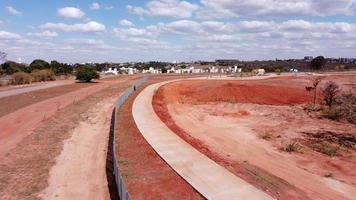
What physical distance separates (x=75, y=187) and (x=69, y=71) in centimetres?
11890

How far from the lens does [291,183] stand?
594 inches

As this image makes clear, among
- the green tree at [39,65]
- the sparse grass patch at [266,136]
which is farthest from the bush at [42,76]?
the sparse grass patch at [266,136]

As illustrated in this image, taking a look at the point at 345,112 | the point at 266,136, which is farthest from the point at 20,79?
the point at 266,136

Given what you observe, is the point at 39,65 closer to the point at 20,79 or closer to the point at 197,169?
the point at 20,79

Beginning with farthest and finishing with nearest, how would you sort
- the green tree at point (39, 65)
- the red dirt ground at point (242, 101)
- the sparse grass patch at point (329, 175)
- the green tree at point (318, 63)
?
1. the green tree at point (318, 63)
2. the green tree at point (39, 65)
3. the sparse grass patch at point (329, 175)
4. the red dirt ground at point (242, 101)

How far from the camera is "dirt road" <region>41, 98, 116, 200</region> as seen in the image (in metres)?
15.2

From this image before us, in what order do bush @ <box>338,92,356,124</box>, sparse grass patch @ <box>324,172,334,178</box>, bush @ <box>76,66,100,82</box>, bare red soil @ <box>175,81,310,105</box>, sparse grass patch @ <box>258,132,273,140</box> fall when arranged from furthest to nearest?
bush @ <box>76,66,100,82</box>, bare red soil @ <box>175,81,310,105</box>, bush @ <box>338,92,356,124</box>, sparse grass patch @ <box>258,132,273,140</box>, sparse grass patch @ <box>324,172,334,178</box>

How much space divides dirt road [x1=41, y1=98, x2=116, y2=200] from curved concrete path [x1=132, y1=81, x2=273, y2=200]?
262 centimetres

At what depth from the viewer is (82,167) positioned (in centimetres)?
1845

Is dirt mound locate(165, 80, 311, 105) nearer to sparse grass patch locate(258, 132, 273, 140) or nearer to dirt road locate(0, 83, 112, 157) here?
dirt road locate(0, 83, 112, 157)

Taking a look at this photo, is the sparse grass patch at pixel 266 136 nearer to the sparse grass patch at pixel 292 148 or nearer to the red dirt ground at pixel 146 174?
the sparse grass patch at pixel 292 148

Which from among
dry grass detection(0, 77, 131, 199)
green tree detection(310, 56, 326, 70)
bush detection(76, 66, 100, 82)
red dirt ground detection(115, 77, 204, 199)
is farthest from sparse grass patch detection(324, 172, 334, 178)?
green tree detection(310, 56, 326, 70)

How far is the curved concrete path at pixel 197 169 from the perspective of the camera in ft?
43.2

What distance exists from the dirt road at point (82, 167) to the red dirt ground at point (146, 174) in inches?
37.9
